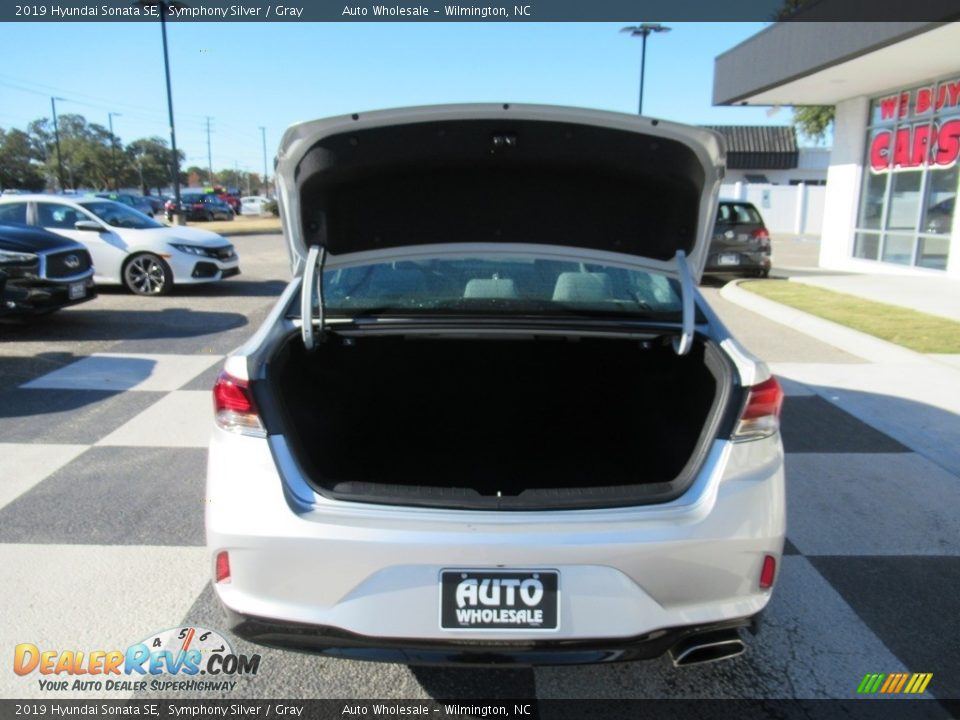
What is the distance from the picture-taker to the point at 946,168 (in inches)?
524

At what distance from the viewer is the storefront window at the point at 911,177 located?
43.7 ft

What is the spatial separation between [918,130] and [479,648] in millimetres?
15905

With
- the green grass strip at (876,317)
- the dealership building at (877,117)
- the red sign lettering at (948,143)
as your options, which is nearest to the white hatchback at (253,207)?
the dealership building at (877,117)

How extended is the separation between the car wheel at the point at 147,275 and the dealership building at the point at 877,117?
442 inches

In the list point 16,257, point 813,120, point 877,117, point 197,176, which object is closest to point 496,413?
point 16,257

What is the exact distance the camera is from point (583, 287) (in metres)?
3.10

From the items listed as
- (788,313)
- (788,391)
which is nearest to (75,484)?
(788,391)

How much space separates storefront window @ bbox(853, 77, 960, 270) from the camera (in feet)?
43.7

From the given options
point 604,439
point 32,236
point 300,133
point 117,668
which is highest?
point 300,133

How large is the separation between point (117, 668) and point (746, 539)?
2.15 metres

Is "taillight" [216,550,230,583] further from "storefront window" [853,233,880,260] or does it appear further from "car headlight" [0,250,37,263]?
"storefront window" [853,233,880,260]

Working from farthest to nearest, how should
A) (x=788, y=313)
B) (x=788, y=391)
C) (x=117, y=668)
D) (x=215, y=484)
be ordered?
1. (x=788, y=313)
2. (x=788, y=391)
3. (x=117, y=668)
4. (x=215, y=484)

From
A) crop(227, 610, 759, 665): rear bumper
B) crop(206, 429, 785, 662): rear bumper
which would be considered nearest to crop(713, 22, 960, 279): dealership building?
crop(206, 429, 785, 662): rear bumper

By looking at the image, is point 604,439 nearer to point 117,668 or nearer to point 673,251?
point 673,251
